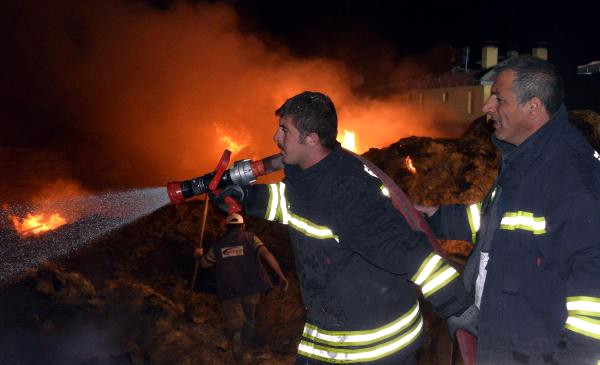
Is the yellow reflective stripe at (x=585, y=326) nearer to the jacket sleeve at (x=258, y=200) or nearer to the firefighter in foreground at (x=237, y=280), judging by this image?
the jacket sleeve at (x=258, y=200)

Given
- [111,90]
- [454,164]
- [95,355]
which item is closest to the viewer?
[95,355]

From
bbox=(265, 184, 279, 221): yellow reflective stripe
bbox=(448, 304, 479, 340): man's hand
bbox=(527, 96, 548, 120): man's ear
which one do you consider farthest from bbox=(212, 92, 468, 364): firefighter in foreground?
bbox=(527, 96, 548, 120): man's ear

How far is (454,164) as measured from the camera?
9.74 metres

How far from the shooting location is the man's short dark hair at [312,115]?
2.36 m

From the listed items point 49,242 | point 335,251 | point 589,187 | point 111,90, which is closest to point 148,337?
point 49,242

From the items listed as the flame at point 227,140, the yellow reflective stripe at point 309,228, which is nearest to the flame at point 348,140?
the flame at point 227,140

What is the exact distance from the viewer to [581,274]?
173cm

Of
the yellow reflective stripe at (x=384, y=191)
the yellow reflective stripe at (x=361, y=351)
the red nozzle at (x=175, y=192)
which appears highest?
the yellow reflective stripe at (x=384, y=191)

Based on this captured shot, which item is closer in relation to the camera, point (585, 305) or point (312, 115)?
point (585, 305)

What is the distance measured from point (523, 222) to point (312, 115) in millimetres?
1068

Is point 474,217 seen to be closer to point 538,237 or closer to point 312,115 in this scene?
point 538,237

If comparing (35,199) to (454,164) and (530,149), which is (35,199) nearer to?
(454,164)

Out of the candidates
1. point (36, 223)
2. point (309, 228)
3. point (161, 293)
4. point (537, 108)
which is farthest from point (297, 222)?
point (36, 223)

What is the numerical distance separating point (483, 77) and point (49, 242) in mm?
17413
